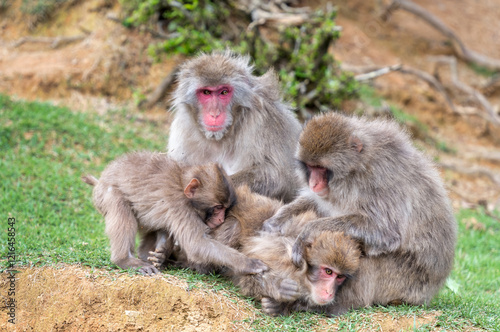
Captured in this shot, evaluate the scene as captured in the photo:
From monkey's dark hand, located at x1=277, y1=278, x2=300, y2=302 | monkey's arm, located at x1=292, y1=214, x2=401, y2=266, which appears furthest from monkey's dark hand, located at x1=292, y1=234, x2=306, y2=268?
monkey's dark hand, located at x1=277, y1=278, x2=300, y2=302

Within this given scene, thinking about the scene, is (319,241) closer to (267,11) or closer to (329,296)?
(329,296)

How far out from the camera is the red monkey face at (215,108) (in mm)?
5957

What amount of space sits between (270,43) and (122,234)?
294 inches

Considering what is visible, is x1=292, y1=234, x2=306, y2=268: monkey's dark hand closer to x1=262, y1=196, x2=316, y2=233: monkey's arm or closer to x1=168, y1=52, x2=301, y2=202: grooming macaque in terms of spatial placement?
x1=262, y1=196, x2=316, y2=233: monkey's arm

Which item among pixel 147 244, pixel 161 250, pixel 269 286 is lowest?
pixel 147 244

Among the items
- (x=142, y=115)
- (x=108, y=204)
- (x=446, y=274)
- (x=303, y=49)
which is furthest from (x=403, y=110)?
(x=108, y=204)

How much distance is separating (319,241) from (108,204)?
79.5 inches

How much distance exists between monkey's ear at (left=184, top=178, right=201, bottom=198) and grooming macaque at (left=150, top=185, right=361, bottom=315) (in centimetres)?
40

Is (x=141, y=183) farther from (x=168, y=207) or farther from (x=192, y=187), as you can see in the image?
(x=192, y=187)

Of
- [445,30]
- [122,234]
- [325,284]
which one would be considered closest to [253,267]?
[325,284]

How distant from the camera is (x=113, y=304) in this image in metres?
5.20

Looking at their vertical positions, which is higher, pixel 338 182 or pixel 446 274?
pixel 338 182

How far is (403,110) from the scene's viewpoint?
48.7 feet

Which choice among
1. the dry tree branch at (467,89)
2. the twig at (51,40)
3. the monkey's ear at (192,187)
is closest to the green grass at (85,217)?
the monkey's ear at (192,187)
